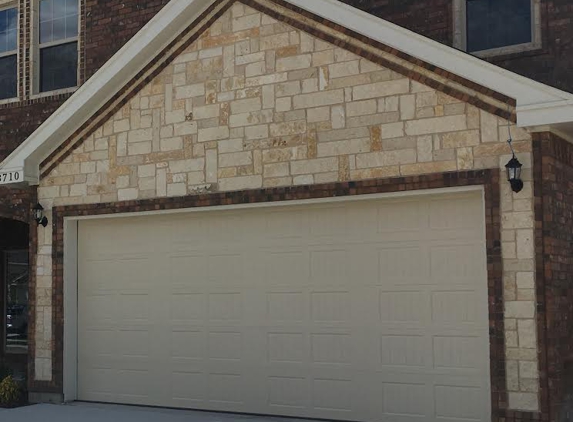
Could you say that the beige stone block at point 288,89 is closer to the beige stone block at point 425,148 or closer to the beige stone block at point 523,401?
the beige stone block at point 425,148

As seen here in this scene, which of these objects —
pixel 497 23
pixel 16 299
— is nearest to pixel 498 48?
pixel 497 23

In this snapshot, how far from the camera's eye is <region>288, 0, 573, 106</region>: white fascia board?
9.36 metres

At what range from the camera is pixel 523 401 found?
30.9 feet

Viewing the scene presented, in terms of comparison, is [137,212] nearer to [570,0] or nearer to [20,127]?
[20,127]

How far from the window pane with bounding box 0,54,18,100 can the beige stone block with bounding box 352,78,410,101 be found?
7847 millimetres

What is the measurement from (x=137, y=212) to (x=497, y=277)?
5305mm

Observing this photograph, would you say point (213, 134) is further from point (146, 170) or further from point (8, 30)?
point (8, 30)

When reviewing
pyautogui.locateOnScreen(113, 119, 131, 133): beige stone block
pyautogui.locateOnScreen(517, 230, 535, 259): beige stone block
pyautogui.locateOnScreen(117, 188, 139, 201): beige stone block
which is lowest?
pyautogui.locateOnScreen(517, 230, 535, 259): beige stone block

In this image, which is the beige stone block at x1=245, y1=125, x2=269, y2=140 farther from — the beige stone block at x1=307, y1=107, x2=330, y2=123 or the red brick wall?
the red brick wall

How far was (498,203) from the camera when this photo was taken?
9711 mm

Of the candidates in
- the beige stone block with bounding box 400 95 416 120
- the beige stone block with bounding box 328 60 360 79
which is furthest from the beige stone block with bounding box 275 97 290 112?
the beige stone block with bounding box 400 95 416 120

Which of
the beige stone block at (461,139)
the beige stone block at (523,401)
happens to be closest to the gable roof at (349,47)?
the beige stone block at (461,139)

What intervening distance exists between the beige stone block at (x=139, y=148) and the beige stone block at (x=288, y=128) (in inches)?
81.5

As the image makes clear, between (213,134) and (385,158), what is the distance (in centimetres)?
254
